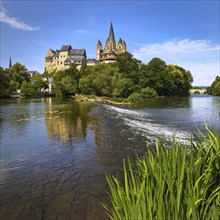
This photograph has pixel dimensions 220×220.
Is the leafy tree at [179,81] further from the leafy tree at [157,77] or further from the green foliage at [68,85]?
the green foliage at [68,85]

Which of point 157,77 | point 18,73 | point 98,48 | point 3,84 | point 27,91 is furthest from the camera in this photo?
point 98,48

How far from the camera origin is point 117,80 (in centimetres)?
6681

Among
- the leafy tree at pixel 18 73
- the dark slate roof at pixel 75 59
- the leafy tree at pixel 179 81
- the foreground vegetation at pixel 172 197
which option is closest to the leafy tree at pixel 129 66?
the leafy tree at pixel 179 81

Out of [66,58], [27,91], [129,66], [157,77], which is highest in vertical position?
[66,58]

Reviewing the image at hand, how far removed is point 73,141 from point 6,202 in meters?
7.62

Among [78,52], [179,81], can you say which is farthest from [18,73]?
[179,81]

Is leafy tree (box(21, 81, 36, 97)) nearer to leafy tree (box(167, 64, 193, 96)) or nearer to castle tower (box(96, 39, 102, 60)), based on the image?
leafy tree (box(167, 64, 193, 96))

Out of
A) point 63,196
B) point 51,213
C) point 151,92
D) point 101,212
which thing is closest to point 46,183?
point 63,196

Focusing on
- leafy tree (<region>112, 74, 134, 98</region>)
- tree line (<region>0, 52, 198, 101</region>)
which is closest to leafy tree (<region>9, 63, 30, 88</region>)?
tree line (<region>0, 52, 198, 101</region>)

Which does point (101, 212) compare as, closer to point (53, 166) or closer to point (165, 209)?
point (165, 209)

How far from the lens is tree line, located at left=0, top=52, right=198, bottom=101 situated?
224 ft

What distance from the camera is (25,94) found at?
88.9m

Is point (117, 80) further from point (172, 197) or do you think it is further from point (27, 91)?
point (172, 197)

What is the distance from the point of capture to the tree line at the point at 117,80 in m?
68.2
